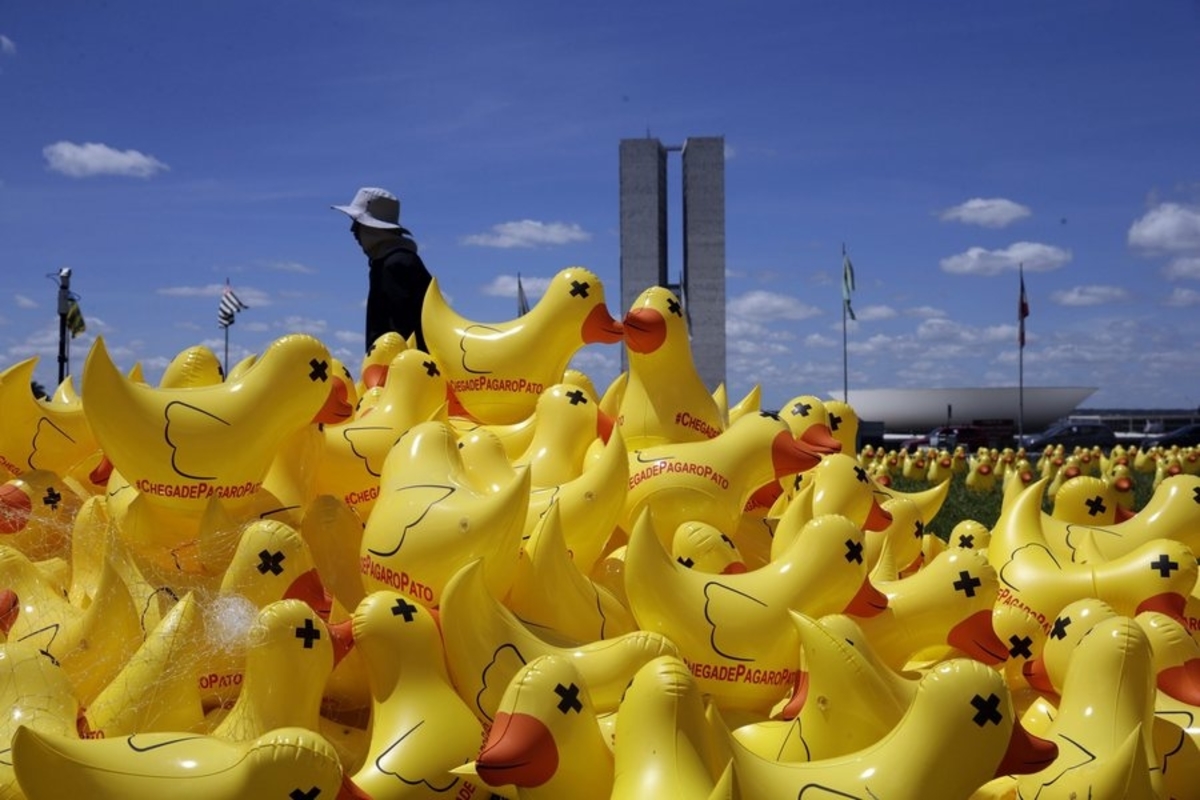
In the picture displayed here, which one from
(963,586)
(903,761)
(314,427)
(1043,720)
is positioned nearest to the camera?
(903,761)

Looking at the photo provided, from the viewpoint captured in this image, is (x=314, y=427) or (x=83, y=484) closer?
(x=314, y=427)

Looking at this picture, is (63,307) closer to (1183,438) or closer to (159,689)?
(159,689)

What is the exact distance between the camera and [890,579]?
12.2ft

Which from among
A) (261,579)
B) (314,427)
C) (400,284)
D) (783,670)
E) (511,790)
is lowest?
(511,790)

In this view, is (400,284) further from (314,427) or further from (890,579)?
(890,579)

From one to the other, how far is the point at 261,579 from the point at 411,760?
0.63m

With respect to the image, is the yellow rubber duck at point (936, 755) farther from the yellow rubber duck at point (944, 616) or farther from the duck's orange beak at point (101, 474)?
the duck's orange beak at point (101, 474)

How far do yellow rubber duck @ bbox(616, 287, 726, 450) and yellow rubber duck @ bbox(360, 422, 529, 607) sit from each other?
1.01 metres

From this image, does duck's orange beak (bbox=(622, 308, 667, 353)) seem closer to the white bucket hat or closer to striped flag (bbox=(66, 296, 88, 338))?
the white bucket hat

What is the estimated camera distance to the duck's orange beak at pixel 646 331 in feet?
13.1

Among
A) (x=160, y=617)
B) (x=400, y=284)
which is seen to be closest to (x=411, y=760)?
(x=160, y=617)

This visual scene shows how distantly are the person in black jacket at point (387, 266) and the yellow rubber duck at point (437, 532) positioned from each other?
2450 millimetres

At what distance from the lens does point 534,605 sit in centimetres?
305

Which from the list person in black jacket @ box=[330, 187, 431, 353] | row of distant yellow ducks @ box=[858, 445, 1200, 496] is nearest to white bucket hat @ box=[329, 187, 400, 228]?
person in black jacket @ box=[330, 187, 431, 353]
